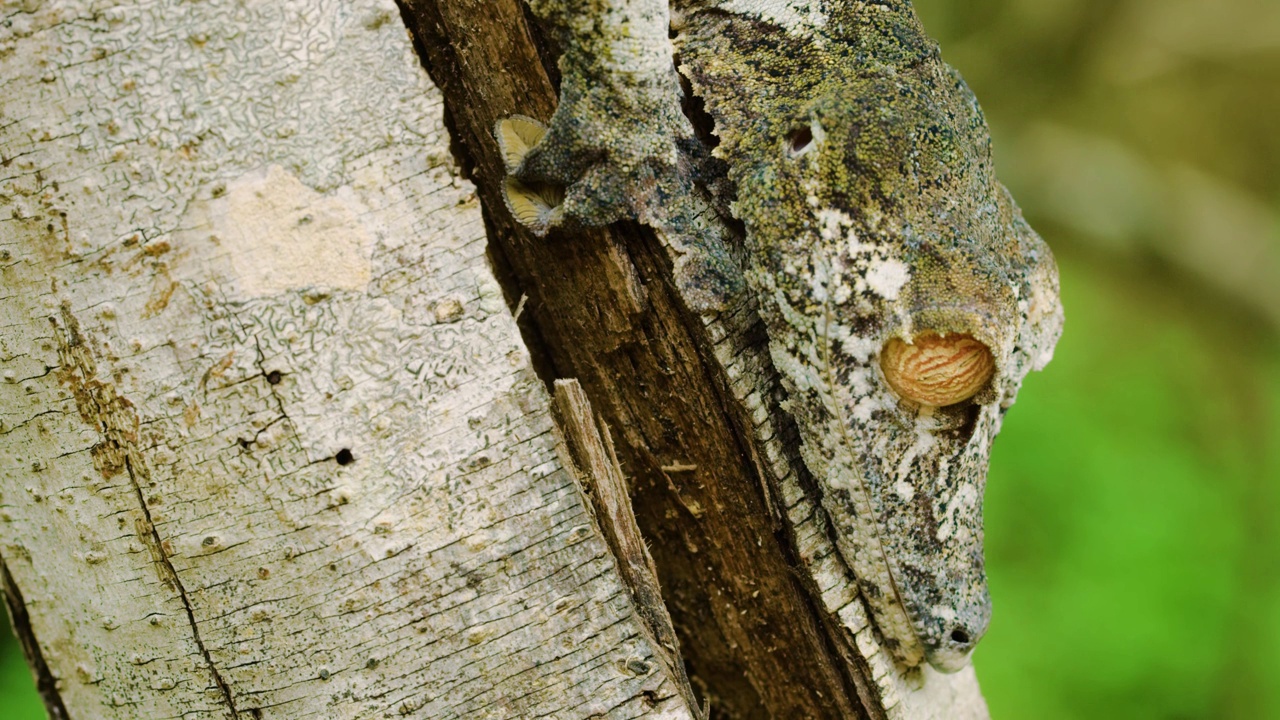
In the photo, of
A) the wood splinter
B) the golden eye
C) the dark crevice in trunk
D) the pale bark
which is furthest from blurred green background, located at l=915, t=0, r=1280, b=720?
the dark crevice in trunk

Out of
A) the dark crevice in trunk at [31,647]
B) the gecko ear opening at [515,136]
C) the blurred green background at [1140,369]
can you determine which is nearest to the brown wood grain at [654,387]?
the gecko ear opening at [515,136]

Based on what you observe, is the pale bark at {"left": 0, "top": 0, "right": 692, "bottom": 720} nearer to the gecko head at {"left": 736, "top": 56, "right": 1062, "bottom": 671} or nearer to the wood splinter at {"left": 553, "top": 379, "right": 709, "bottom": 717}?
the wood splinter at {"left": 553, "top": 379, "right": 709, "bottom": 717}

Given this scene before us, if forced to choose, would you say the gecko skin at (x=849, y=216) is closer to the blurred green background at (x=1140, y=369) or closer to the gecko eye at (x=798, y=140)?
the gecko eye at (x=798, y=140)

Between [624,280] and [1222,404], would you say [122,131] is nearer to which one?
[624,280]

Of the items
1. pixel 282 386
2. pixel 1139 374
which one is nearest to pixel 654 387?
pixel 282 386

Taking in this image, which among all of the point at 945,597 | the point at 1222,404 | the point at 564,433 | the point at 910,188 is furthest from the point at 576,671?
the point at 1222,404

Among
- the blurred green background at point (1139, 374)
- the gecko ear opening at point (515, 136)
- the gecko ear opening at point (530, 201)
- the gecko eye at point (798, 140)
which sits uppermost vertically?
the gecko ear opening at point (515, 136)
